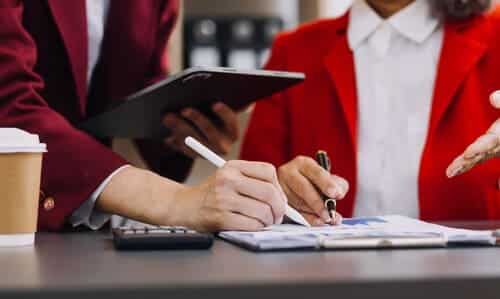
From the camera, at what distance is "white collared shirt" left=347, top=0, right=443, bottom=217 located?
1.68 metres

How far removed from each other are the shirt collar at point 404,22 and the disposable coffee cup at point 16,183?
1.04 metres

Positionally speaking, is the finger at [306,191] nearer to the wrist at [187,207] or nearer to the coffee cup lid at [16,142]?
the wrist at [187,207]

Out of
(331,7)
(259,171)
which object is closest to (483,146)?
(259,171)

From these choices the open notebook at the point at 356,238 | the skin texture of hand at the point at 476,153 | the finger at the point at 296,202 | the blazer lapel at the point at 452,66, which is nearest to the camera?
the open notebook at the point at 356,238

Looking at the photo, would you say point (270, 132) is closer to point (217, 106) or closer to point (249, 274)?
point (217, 106)

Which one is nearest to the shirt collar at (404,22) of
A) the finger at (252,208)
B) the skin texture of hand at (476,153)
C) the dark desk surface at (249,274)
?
the skin texture of hand at (476,153)

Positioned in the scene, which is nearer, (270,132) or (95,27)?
(95,27)

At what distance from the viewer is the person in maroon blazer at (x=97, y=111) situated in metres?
1.03

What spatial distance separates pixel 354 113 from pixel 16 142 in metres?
0.96

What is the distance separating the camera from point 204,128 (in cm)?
157

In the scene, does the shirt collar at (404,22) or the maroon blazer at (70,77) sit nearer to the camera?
the maroon blazer at (70,77)

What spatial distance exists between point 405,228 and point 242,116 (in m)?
1.26

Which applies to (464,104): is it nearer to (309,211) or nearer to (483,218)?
(483,218)

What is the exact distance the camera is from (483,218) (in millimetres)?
1612
